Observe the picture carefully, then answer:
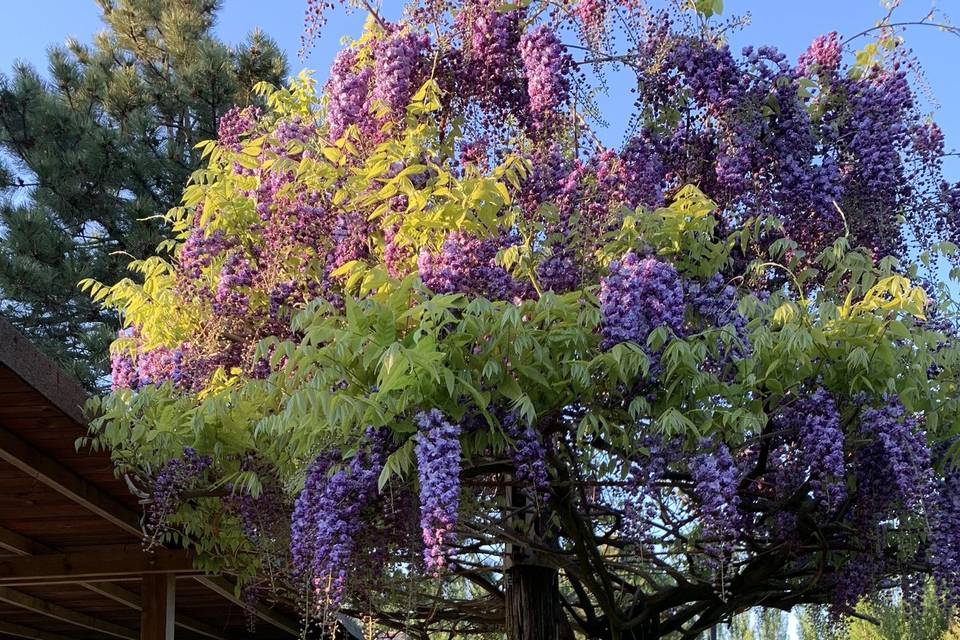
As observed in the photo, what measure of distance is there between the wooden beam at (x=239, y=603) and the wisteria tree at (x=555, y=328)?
0.71 metres

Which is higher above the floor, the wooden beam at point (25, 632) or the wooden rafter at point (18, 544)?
the wooden rafter at point (18, 544)

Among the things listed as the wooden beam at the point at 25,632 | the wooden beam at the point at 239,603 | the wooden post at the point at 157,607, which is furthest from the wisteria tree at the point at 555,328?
the wooden beam at the point at 25,632

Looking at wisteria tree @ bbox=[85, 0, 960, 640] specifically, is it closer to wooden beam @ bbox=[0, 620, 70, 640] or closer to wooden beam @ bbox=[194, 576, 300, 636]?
wooden beam @ bbox=[194, 576, 300, 636]

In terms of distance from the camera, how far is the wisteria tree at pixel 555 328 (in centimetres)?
405

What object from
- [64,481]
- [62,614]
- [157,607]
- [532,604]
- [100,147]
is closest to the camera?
[64,481]

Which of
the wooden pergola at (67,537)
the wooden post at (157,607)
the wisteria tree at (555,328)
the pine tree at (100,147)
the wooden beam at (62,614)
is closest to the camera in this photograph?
the wisteria tree at (555,328)

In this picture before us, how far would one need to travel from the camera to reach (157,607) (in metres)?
6.38

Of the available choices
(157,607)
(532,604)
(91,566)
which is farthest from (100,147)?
(532,604)

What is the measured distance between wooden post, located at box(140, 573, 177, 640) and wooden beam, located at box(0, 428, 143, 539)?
329 mm

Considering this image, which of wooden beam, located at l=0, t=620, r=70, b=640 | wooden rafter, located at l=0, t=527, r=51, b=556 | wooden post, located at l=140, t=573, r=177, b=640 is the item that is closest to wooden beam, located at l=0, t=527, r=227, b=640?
wooden rafter, located at l=0, t=527, r=51, b=556

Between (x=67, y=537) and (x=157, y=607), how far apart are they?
0.71 m

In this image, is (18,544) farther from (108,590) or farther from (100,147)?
(100,147)

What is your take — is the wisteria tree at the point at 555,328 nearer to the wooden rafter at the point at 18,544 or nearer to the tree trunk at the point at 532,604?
the tree trunk at the point at 532,604

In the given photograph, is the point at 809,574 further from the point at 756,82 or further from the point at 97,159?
the point at 97,159
